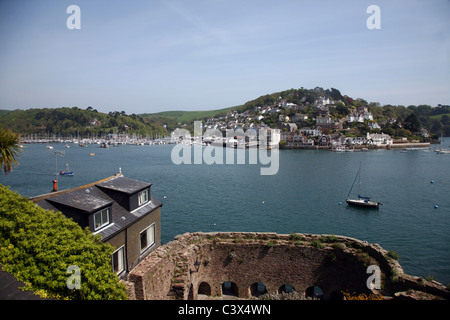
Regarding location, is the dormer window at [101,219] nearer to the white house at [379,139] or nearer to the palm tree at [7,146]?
the palm tree at [7,146]

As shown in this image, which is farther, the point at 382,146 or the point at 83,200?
the point at 382,146

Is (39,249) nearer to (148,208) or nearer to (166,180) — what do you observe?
(148,208)

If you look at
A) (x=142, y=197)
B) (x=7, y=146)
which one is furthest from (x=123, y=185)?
(x=7, y=146)

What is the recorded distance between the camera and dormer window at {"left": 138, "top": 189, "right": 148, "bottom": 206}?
50.8ft

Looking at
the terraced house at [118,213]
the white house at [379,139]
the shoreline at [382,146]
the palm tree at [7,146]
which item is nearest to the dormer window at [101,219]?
the terraced house at [118,213]

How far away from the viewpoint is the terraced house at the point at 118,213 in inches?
453

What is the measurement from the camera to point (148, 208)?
15820 mm

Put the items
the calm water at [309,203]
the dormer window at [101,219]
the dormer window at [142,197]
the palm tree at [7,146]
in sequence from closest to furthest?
the dormer window at [101,219] → the palm tree at [7,146] → the dormer window at [142,197] → the calm water at [309,203]

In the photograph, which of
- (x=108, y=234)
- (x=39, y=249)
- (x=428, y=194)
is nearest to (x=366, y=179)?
(x=428, y=194)

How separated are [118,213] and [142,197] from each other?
7.46 feet

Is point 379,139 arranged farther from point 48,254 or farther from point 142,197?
point 48,254

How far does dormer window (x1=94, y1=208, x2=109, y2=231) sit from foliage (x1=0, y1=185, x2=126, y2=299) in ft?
10.7

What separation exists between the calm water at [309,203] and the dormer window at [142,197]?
1150 centimetres

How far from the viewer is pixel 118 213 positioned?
13.7 m
